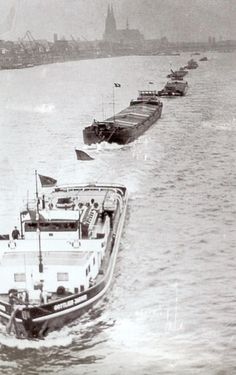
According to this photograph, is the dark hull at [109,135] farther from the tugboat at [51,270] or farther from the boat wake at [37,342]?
the boat wake at [37,342]

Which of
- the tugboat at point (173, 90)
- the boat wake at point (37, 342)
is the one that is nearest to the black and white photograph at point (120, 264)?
the boat wake at point (37, 342)

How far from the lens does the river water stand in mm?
22516

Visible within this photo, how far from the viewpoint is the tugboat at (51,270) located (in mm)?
23344

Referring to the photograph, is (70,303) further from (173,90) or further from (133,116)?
(173,90)

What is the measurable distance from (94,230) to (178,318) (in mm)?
7592

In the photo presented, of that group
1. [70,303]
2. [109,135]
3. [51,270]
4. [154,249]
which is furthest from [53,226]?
[109,135]

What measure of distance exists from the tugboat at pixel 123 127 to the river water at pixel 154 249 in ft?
3.47

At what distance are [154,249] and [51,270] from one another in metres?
9.02

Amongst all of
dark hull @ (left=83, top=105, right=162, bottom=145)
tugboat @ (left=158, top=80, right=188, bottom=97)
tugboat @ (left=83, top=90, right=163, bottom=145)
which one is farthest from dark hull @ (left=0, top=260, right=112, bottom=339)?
tugboat @ (left=158, top=80, right=188, bottom=97)

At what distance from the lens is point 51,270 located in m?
25.0

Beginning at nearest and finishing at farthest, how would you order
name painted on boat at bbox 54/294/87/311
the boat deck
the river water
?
the river water
name painted on boat at bbox 54/294/87/311
the boat deck

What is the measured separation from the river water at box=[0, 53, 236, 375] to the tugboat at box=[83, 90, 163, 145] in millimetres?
1057

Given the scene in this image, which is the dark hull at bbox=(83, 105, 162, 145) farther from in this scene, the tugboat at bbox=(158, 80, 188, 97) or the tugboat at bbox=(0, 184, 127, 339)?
the tugboat at bbox=(158, 80, 188, 97)

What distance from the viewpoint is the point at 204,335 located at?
23.9 metres
